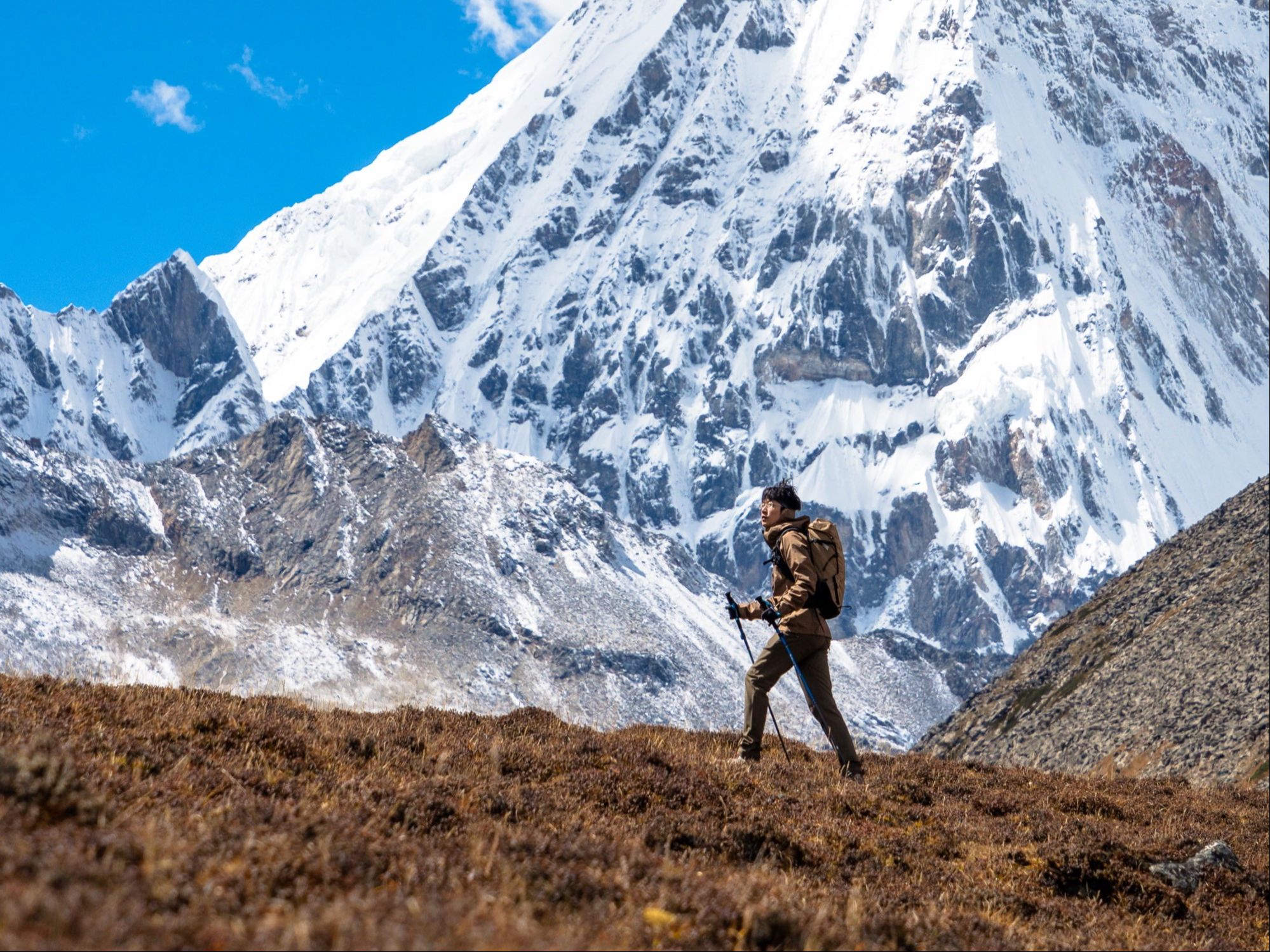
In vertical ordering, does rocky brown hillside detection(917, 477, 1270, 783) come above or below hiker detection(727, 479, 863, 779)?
below

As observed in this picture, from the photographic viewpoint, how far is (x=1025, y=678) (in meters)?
46.3

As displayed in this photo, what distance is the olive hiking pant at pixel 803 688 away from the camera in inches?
529

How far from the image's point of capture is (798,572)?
43.1 ft

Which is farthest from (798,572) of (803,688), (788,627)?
(803,688)

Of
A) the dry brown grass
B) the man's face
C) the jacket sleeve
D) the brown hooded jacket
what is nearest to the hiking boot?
the dry brown grass

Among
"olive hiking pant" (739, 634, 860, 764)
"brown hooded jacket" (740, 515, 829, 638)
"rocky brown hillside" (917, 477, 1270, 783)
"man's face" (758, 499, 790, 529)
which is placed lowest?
"rocky brown hillside" (917, 477, 1270, 783)

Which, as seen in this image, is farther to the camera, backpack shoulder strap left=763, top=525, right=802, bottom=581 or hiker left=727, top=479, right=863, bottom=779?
backpack shoulder strap left=763, top=525, right=802, bottom=581

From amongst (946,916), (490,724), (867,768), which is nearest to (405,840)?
(946,916)

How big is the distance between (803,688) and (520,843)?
21.8 feet

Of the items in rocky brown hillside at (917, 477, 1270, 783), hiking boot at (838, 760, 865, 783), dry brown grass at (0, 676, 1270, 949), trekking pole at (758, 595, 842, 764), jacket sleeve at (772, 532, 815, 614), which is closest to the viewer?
dry brown grass at (0, 676, 1270, 949)

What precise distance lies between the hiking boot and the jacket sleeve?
82.5 inches

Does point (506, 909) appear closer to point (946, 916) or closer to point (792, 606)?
point (946, 916)

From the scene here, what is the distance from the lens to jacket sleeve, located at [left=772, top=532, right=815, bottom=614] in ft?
43.0

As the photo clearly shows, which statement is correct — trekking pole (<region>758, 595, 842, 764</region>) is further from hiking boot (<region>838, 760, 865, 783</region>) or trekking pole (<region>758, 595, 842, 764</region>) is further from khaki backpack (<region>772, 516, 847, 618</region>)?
khaki backpack (<region>772, 516, 847, 618</region>)
